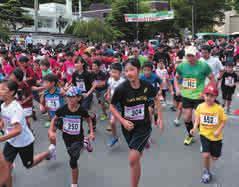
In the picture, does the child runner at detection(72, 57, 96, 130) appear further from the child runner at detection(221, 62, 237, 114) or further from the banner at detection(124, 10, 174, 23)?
the banner at detection(124, 10, 174, 23)

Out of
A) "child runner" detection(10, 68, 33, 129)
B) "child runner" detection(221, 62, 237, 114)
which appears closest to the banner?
"child runner" detection(221, 62, 237, 114)

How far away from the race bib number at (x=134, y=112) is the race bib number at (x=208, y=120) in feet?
3.33

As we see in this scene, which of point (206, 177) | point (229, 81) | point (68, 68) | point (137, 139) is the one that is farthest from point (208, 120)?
point (68, 68)

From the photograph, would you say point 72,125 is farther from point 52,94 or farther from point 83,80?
point 83,80

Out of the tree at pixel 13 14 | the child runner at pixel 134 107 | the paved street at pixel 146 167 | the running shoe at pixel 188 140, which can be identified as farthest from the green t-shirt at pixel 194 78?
the tree at pixel 13 14

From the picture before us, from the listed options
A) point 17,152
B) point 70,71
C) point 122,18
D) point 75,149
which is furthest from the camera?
point 122,18

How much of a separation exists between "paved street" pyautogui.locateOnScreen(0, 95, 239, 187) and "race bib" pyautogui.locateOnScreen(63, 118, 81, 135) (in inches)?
29.3

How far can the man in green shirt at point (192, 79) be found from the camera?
6.32 meters

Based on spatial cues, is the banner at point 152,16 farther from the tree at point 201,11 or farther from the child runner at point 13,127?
the child runner at point 13,127

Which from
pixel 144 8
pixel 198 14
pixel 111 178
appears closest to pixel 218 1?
pixel 198 14

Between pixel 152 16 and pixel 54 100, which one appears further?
pixel 152 16

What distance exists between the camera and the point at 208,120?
487cm

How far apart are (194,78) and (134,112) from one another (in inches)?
92.2

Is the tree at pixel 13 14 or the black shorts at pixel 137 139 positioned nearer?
the black shorts at pixel 137 139
